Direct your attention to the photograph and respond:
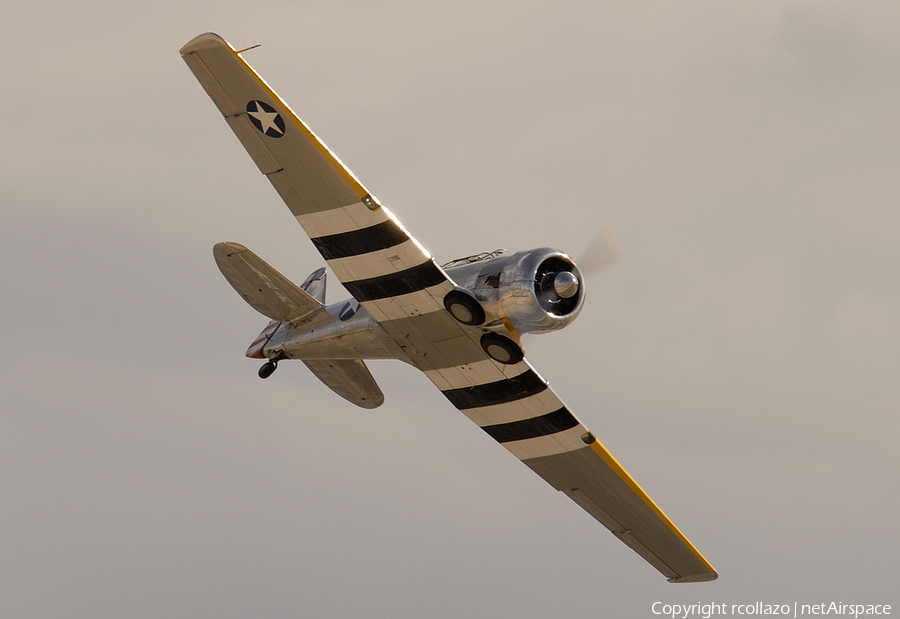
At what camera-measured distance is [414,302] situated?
48.5 ft

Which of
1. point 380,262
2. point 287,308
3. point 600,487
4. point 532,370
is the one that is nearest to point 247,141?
point 380,262

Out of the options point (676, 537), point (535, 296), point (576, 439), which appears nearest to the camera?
point (535, 296)

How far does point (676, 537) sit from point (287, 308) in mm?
7005

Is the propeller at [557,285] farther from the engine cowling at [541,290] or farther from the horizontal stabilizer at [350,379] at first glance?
the horizontal stabilizer at [350,379]

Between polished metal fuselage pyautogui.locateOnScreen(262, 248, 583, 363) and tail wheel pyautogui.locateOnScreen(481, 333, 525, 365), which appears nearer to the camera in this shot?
polished metal fuselage pyautogui.locateOnScreen(262, 248, 583, 363)

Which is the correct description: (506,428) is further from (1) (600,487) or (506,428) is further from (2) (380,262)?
(2) (380,262)

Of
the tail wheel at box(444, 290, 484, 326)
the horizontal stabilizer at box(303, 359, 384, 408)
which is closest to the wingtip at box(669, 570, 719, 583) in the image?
the horizontal stabilizer at box(303, 359, 384, 408)

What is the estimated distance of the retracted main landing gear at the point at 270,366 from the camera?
17.6 metres

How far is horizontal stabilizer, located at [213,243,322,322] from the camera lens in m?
16.4

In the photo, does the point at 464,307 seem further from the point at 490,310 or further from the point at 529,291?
the point at 529,291

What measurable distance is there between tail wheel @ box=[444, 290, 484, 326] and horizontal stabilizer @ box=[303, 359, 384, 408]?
3.83 meters

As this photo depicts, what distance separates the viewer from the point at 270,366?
17703 mm

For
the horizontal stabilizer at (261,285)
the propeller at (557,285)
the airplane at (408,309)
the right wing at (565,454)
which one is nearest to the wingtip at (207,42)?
the airplane at (408,309)

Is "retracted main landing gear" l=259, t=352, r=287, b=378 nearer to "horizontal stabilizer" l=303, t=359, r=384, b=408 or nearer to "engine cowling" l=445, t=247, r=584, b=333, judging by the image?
"horizontal stabilizer" l=303, t=359, r=384, b=408
